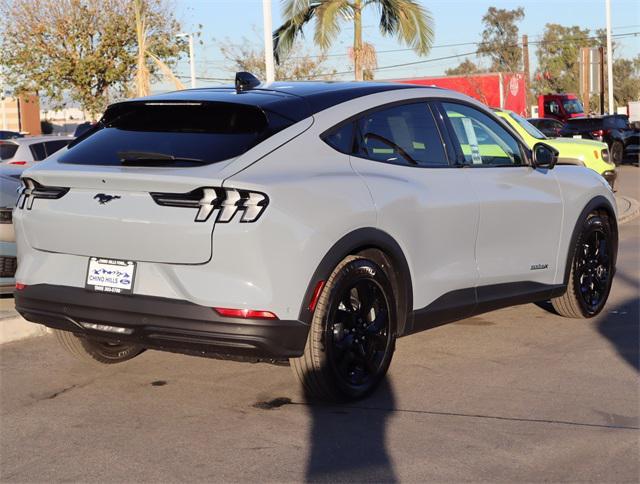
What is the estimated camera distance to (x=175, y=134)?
18.1 ft

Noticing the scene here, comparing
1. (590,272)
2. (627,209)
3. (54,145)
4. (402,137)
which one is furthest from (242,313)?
(627,209)

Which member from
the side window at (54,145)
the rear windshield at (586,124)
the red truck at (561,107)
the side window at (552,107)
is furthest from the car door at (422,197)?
the side window at (552,107)

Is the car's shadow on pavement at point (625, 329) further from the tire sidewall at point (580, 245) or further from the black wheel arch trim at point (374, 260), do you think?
the black wheel arch trim at point (374, 260)

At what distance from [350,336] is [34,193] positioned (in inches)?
73.2

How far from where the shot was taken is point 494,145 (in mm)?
7055

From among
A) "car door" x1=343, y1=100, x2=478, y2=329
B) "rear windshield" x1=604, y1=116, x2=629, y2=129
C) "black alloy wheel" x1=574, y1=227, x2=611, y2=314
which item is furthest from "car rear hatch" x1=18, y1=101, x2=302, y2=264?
"rear windshield" x1=604, y1=116, x2=629, y2=129

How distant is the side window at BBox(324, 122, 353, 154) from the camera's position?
18.7 ft

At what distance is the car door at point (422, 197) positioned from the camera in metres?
5.84

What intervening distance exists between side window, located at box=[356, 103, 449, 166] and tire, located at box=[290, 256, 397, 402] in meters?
0.70

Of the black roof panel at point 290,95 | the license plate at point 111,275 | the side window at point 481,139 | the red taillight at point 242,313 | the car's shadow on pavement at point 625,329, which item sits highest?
the black roof panel at point 290,95

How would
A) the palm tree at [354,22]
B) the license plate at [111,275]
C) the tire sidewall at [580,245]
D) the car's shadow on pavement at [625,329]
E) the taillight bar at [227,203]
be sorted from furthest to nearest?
the palm tree at [354,22] < the tire sidewall at [580,245] < the car's shadow on pavement at [625,329] < the license plate at [111,275] < the taillight bar at [227,203]

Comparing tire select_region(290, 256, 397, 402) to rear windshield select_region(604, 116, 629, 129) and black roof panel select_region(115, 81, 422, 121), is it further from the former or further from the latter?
rear windshield select_region(604, 116, 629, 129)

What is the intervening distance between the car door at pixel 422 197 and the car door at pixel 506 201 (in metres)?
0.15

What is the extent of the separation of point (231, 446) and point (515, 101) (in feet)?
155
